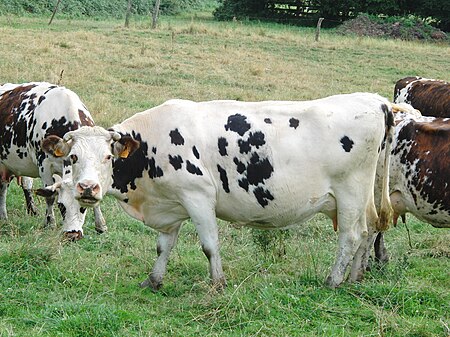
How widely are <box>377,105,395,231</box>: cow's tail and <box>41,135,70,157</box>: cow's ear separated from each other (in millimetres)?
3014

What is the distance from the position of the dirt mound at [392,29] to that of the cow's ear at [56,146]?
31.8 meters

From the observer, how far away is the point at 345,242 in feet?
22.9

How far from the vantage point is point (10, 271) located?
22.1 ft

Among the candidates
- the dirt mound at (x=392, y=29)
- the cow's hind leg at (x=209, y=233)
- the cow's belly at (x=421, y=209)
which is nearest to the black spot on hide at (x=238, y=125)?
the cow's hind leg at (x=209, y=233)

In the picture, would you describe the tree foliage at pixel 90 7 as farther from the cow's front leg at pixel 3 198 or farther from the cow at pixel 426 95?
the cow's front leg at pixel 3 198

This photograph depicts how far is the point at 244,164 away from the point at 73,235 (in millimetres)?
2328

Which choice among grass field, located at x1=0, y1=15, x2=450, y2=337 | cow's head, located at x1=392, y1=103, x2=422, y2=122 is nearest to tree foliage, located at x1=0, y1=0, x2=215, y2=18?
grass field, located at x1=0, y1=15, x2=450, y2=337

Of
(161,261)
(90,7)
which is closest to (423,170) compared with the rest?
(161,261)

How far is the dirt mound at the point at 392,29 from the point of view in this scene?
125 ft

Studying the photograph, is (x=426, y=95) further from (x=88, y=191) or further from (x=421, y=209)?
(x=88, y=191)

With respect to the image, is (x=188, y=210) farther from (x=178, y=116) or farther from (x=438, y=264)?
(x=438, y=264)

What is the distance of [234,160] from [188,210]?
62 cm

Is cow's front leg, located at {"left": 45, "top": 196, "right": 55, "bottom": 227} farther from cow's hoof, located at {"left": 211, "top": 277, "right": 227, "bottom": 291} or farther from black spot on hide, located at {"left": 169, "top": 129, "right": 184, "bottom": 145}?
cow's hoof, located at {"left": 211, "top": 277, "right": 227, "bottom": 291}

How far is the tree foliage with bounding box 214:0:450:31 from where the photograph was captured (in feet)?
139
